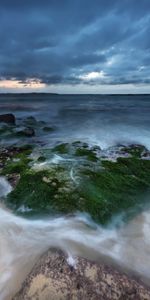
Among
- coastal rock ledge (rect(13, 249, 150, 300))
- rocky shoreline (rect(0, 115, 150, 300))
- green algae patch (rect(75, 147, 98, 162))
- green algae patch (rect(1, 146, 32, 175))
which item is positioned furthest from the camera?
green algae patch (rect(75, 147, 98, 162))

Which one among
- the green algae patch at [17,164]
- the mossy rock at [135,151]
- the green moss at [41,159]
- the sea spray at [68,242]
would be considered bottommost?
the sea spray at [68,242]

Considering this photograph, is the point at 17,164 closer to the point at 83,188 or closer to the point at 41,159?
the point at 41,159

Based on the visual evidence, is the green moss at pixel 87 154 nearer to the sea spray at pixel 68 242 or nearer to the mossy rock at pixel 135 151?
the mossy rock at pixel 135 151

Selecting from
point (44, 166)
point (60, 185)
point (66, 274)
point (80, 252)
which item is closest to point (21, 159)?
point (44, 166)

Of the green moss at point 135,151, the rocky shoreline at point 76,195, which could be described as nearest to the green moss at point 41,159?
the rocky shoreline at point 76,195

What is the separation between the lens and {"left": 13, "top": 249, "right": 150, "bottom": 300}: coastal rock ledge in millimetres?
3895

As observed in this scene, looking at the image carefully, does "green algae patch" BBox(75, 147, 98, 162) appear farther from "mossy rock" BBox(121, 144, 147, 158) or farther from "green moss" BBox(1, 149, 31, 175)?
"green moss" BBox(1, 149, 31, 175)

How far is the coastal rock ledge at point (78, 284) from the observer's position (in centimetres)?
389

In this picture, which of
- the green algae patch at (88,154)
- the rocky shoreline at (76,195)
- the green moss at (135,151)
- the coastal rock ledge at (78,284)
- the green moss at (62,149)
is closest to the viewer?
the coastal rock ledge at (78,284)

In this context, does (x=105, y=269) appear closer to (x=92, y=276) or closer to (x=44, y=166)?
(x=92, y=276)

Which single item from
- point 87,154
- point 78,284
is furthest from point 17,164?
point 78,284

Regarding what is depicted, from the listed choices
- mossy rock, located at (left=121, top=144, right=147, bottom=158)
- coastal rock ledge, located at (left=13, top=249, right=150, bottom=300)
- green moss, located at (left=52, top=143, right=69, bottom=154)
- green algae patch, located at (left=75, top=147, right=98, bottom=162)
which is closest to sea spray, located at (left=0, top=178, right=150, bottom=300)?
coastal rock ledge, located at (left=13, top=249, right=150, bottom=300)

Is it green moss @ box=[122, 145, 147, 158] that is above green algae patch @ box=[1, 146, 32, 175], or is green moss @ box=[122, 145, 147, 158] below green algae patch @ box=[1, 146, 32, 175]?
below

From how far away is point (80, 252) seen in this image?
5.31m
